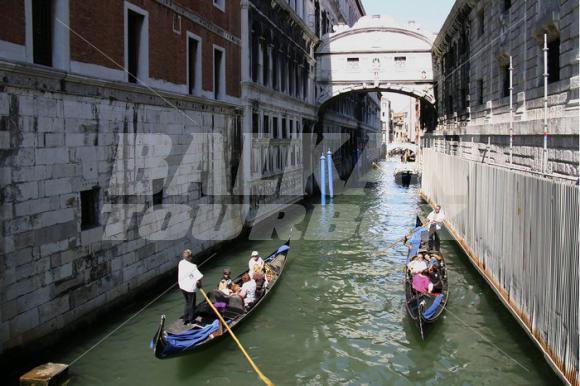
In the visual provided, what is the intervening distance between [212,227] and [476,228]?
20.8ft

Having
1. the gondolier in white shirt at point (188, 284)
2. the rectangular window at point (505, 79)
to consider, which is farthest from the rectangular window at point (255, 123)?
the gondolier in white shirt at point (188, 284)

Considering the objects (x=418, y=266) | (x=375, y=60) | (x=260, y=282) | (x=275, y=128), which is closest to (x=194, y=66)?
(x=260, y=282)

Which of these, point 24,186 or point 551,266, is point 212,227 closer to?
point 24,186

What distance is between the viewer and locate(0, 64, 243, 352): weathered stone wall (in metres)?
7.12

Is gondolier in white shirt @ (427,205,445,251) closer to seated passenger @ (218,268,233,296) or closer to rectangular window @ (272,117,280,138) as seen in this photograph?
seated passenger @ (218,268,233,296)

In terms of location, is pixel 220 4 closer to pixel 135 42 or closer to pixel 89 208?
pixel 135 42

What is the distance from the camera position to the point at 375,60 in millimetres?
28031

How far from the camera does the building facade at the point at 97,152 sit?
23.6 feet

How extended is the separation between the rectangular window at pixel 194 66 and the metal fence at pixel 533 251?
22.2 feet

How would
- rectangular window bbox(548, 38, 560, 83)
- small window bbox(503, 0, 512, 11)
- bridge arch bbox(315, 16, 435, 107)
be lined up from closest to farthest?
rectangular window bbox(548, 38, 560, 83) < small window bbox(503, 0, 512, 11) < bridge arch bbox(315, 16, 435, 107)

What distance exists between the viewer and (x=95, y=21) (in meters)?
9.10

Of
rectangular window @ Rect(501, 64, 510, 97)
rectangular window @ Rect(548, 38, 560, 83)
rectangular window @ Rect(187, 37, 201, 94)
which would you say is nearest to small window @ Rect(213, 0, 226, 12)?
rectangular window @ Rect(187, 37, 201, 94)

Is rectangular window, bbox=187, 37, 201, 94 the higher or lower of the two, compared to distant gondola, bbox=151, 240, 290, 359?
higher

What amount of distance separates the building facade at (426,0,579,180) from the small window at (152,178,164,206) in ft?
23.2
